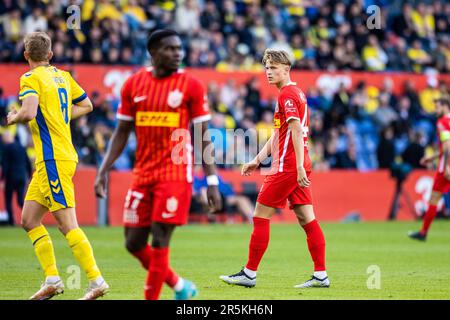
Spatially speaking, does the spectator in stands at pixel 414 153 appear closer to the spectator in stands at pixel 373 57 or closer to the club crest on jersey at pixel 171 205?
the spectator in stands at pixel 373 57

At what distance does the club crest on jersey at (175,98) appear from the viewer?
813 cm

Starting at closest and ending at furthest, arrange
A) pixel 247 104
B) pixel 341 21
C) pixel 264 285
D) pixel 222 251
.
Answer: pixel 264 285, pixel 222 251, pixel 247 104, pixel 341 21

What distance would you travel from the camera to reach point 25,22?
23328mm

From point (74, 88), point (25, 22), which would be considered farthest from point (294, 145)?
→ point (25, 22)

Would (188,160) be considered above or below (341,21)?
below

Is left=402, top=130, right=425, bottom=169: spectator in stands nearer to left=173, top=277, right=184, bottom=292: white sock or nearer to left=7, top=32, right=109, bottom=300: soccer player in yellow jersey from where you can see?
left=7, top=32, right=109, bottom=300: soccer player in yellow jersey

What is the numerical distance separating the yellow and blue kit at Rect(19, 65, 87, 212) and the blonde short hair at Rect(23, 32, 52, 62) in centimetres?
11

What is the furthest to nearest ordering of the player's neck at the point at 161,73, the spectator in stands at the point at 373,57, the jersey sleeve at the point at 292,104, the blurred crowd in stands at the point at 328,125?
1. the spectator in stands at the point at 373,57
2. the blurred crowd in stands at the point at 328,125
3. the jersey sleeve at the point at 292,104
4. the player's neck at the point at 161,73

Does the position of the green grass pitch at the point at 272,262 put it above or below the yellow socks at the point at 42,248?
below

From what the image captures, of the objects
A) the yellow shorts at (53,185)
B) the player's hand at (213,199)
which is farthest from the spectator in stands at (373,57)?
the player's hand at (213,199)

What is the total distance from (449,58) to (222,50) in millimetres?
7819

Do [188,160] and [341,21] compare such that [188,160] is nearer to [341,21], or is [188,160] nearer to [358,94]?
[358,94]
